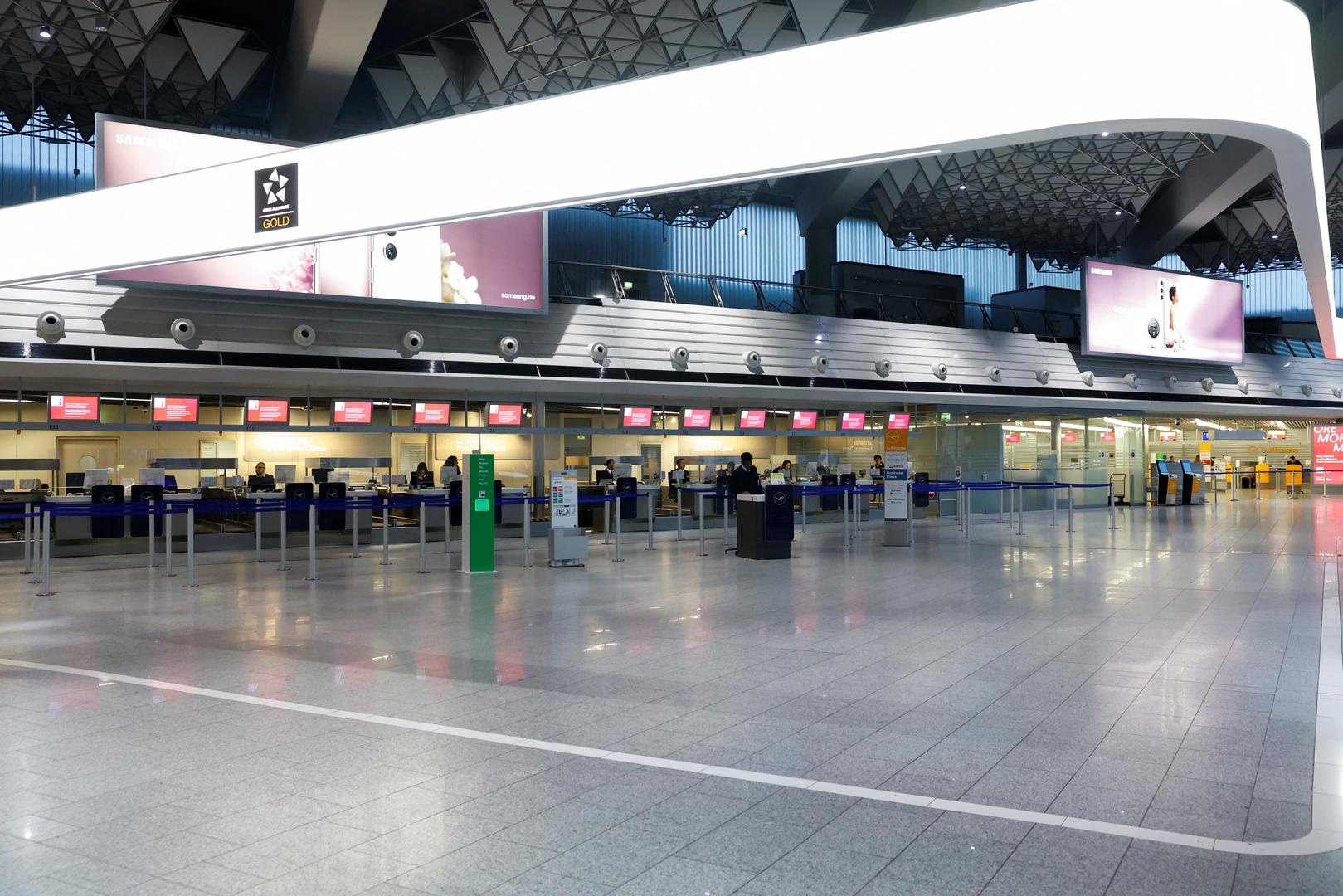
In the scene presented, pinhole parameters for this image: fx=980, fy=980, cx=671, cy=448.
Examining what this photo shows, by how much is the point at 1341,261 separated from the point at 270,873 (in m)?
42.1

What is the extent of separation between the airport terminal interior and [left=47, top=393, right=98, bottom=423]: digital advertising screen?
0.07 meters

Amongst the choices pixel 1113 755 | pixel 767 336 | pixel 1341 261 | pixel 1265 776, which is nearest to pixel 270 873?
pixel 1113 755

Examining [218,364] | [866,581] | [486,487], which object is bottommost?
[866,581]

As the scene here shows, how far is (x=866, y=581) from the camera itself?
37.8 ft

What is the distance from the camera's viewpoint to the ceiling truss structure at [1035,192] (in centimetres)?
2477

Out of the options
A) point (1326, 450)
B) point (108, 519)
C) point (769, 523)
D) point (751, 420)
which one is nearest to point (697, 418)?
point (751, 420)

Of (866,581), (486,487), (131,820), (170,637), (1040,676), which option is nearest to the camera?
(131,820)

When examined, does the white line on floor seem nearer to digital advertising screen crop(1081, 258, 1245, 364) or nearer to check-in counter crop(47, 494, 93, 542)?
check-in counter crop(47, 494, 93, 542)

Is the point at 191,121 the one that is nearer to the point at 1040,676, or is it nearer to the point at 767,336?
the point at 767,336

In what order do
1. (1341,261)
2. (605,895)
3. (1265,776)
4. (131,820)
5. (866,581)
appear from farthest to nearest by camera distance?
(1341,261) → (866,581) → (1265,776) → (131,820) → (605,895)

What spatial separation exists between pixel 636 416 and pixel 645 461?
3.31 feet

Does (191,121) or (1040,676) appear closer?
(1040,676)

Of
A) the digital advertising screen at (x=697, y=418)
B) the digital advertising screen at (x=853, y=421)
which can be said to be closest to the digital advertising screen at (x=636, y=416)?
the digital advertising screen at (x=697, y=418)

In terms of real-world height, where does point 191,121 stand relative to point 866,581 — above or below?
above
